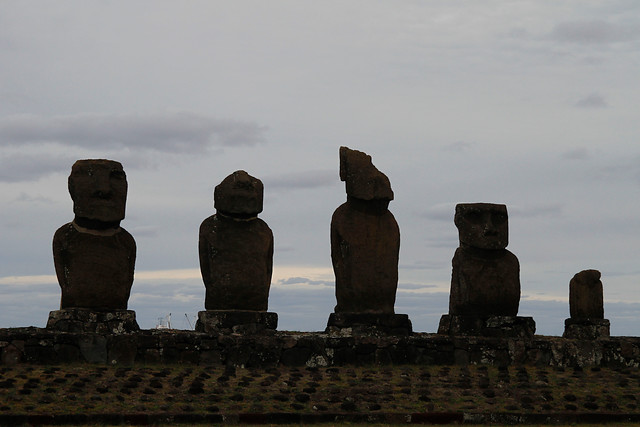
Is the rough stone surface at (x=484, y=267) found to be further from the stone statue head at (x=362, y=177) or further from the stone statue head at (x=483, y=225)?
the stone statue head at (x=362, y=177)

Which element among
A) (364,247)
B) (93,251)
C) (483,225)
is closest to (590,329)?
(483,225)

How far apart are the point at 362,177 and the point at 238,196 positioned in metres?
2.36

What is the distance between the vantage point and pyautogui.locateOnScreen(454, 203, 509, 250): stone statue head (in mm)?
23125

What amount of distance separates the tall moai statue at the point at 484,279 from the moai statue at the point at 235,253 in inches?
152

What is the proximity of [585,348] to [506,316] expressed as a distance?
2434mm

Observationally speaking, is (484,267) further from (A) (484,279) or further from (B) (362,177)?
(B) (362,177)

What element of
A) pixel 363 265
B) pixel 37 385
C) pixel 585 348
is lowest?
pixel 37 385

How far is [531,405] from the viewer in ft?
55.2

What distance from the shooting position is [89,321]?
2078cm

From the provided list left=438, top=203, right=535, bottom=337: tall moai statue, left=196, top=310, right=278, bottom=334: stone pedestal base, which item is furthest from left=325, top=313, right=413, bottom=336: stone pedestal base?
left=438, top=203, right=535, bottom=337: tall moai statue

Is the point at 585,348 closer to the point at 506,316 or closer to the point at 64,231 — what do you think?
the point at 506,316

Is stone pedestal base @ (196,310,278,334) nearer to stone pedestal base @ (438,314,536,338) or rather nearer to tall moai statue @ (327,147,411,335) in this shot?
tall moai statue @ (327,147,411,335)

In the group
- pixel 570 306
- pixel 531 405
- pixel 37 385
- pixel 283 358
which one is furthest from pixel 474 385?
pixel 570 306

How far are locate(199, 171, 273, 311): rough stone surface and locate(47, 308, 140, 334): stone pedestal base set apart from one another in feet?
5.64
